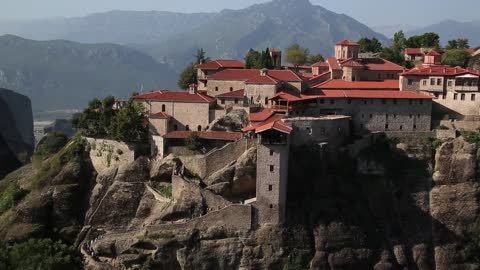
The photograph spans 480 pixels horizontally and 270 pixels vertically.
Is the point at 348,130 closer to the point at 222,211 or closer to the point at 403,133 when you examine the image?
the point at 403,133

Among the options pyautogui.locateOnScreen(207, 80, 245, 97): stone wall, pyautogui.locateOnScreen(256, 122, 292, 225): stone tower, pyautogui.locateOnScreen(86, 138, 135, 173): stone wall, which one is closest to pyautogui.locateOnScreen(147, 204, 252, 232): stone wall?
pyautogui.locateOnScreen(256, 122, 292, 225): stone tower

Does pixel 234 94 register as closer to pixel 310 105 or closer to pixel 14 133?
pixel 310 105

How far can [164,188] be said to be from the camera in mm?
55438

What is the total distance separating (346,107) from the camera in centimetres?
6016

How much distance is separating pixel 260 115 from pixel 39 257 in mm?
22222

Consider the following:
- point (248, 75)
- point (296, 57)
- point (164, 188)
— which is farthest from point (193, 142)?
point (296, 57)

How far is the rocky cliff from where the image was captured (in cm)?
5050

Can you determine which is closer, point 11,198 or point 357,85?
point 357,85

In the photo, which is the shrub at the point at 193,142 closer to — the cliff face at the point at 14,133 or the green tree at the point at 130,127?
the green tree at the point at 130,127

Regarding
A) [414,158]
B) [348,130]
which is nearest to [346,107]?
[348,130]

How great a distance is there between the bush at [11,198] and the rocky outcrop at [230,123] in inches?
840

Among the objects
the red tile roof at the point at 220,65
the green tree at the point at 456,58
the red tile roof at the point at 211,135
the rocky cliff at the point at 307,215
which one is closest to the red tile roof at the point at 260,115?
the red tile roof at the point at 211,135

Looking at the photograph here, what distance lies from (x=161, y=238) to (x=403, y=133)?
24.7 metres

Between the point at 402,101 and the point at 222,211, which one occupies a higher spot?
the point at 402,101
